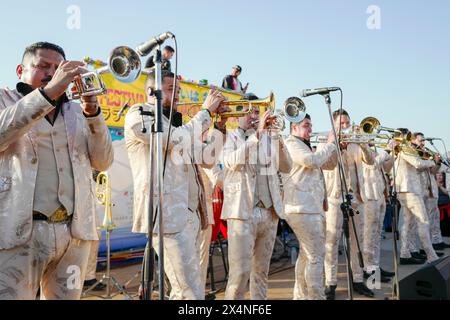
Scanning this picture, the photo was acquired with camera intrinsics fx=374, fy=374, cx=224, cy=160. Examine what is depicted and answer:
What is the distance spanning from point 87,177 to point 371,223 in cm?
514

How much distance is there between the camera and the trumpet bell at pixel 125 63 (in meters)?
2.36

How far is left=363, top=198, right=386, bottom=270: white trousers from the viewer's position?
6000mm

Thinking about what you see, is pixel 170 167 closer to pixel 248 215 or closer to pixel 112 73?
pixel 112 73

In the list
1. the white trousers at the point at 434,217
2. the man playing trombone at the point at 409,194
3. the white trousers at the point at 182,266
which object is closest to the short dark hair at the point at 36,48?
the white trousers at the point at 182,266

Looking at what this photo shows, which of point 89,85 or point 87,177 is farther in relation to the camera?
point 87,177

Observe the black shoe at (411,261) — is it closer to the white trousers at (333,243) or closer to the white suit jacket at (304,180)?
the white trousers at (333,243)

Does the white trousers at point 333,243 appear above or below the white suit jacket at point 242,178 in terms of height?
below

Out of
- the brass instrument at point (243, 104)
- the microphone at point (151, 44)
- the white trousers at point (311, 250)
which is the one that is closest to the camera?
the microphone at point (151, 44)

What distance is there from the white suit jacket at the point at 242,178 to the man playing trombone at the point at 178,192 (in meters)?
0.55

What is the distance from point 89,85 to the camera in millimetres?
2170

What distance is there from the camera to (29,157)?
2.06 meters

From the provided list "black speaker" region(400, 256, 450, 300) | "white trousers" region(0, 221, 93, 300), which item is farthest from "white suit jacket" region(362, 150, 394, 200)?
"white trousers" region(0, 221, 93, 300)
